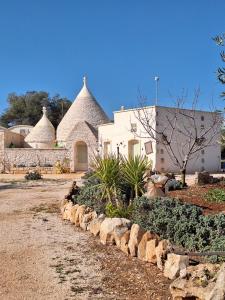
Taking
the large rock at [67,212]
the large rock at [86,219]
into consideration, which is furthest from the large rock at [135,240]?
the large rock at [67,212]

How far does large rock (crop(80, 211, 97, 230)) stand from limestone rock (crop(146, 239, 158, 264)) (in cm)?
253

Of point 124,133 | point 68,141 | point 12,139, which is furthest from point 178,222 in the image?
point 12,139

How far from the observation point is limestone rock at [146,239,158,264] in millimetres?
5270

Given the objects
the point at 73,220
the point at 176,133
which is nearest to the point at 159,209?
the point at 73,220

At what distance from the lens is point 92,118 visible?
35500 mm

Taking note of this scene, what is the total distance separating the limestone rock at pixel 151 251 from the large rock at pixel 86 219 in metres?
2.53

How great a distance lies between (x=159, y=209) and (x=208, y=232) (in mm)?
1450

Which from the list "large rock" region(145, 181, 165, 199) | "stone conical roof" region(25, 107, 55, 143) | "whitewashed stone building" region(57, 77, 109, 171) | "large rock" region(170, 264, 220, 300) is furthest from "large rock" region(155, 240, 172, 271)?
"stone conical roof" region(25, 107, 55, 143)

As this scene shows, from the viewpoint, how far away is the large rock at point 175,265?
4.58 m

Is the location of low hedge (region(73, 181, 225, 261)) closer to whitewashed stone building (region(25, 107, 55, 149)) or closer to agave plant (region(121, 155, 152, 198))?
agave plant (region(121, 155, 152, 198))

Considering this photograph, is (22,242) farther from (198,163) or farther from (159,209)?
(198,163)

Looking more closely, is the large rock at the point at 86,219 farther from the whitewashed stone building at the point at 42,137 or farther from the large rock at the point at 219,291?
the whitewashed stone building at the point at 42,137

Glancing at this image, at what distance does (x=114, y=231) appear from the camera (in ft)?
21.4

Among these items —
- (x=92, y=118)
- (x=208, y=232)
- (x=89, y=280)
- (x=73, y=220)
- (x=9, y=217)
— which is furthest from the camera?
(x=92, y=118)
